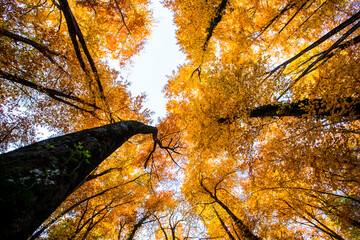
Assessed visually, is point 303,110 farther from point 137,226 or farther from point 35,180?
point 137,226

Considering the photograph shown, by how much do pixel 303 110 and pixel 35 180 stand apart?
6.28m

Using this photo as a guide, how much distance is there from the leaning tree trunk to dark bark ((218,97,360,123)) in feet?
17.3

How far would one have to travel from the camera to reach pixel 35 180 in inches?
47.4

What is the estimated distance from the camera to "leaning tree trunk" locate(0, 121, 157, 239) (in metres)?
0.95

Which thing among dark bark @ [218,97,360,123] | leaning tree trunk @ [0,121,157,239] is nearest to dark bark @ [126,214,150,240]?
dark bark @ [218,97,360,123]

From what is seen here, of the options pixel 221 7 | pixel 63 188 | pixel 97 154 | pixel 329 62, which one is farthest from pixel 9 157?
pixel 221 7

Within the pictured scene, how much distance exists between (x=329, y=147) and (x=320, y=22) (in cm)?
635

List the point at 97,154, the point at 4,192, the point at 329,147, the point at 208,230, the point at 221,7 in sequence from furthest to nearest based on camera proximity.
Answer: the point at 208,230 < the point at 221,7 < the point at 329,147 < the point at 97,154 < the point at 4,192

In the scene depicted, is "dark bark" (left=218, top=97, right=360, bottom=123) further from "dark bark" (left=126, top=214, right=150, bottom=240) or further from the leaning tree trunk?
"dark bark" (left=126, top=214, right=150, bottom=240)

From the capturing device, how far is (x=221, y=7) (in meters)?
7.00

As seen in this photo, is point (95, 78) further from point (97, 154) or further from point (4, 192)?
point (4, 192)

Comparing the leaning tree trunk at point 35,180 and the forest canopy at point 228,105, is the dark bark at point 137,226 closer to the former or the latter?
the forest canopy at point 228,105

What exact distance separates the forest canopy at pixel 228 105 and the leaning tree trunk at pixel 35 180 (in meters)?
0.21

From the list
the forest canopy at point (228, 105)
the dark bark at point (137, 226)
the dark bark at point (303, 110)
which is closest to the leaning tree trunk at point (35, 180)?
the forest canopy at point (228, 105)
